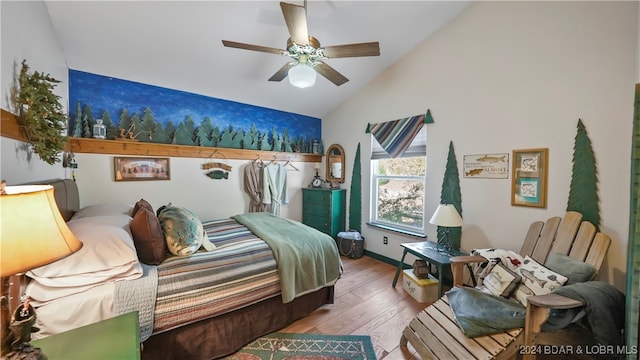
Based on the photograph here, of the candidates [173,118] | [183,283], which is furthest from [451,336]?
[173,118]

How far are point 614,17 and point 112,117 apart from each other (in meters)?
4.85

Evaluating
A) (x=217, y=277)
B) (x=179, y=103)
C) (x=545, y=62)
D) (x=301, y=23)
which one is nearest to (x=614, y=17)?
(x=545, y=62)

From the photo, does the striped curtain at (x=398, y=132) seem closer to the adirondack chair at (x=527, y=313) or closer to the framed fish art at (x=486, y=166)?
the framed fish art at (x=486, y=166)

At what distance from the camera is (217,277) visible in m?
1.73

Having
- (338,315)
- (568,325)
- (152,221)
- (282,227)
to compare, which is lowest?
(338,315)

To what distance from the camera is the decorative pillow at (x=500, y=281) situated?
1.82 meters

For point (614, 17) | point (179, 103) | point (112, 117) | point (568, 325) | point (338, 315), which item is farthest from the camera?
point (179, 103)

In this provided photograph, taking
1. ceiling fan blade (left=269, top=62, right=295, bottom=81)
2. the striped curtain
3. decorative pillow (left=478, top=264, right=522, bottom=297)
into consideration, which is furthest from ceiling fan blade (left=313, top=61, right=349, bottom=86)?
decorative pillow (left=478, top=264, right=522, bottom=297)

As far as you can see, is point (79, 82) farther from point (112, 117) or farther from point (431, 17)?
point (431, 17)

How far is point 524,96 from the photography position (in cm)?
228

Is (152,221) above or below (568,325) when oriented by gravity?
above

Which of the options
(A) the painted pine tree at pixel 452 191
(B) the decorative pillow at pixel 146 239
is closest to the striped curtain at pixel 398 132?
(A) the painted pine tree at pixel 452 191

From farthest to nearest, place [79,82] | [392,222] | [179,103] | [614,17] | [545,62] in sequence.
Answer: [392,222]
[179,103]
[79,82]
[545,62]
[614,17]

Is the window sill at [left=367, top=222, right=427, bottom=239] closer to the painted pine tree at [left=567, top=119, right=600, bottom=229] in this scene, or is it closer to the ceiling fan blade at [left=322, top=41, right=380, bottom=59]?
the painted pine tree at [left=567, top=119, right=600, bottom=229]
